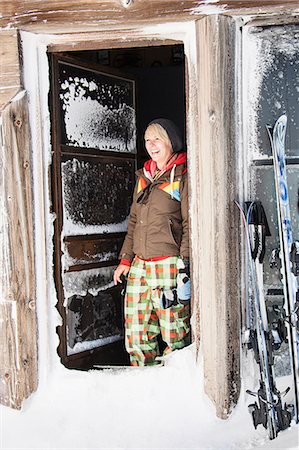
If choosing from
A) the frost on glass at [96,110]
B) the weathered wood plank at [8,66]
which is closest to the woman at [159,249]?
the frost on glass at [96,110]

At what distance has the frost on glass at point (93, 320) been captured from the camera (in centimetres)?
425

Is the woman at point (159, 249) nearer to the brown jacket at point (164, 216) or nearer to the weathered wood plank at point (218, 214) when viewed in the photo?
the brown jacket at point (164, 216)

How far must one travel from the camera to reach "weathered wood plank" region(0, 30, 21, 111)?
11.8 ft

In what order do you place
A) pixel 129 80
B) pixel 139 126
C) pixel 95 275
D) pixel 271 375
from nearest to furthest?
1. pixel 271 375
2. pixel 95 275
3. pixel 129 80
4. pixel 139 126

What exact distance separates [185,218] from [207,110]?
0.75 m

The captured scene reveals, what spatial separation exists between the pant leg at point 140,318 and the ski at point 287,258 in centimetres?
107

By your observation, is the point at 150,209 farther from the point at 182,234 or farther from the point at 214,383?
the point at 214,383

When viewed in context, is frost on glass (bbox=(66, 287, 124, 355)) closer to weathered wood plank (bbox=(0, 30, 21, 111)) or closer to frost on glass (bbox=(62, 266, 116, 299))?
frost on glass (bbox=(62, 266, 116, 299))

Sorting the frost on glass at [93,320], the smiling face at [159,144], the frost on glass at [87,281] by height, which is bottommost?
the frost on glass at [93,320]

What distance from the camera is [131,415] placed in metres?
3.64

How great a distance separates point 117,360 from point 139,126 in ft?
7.01

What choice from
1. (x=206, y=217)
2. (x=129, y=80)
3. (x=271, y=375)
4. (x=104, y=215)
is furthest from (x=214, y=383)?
(x=129, y=80)

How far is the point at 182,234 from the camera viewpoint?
399cm

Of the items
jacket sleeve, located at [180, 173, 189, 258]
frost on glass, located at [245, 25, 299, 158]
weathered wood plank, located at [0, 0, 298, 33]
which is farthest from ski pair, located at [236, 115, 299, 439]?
weathered wood plank, located at [0, 0, 298, 33]
